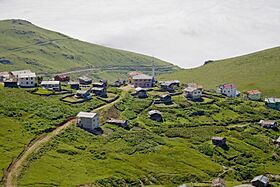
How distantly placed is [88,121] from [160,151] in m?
21.6

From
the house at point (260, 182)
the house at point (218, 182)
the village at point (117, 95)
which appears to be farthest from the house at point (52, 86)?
the house at point (260, 182)

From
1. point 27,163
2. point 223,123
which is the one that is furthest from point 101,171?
point 223,123

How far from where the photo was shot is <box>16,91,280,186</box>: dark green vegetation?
302 ft

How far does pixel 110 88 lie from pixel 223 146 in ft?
186

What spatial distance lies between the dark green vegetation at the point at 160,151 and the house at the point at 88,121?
2.60 m

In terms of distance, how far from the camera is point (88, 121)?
116 metres

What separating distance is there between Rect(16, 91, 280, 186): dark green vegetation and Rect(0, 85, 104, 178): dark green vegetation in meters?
5.83

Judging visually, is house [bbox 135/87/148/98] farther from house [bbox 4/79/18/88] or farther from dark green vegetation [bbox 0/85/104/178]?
house [bbox 4/79/18/88]

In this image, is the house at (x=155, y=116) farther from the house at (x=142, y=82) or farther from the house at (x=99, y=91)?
the house at (x=142, y=82)

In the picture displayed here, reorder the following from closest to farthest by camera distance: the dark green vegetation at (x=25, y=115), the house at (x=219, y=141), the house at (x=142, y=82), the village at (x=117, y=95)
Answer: the dark green vegetation at (x=25, y=115)
the house at (x=219, y=141)
the village at (x=117, y=95)
the house at (x=142, y=82)

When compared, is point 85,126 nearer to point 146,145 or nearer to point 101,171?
point 146,145

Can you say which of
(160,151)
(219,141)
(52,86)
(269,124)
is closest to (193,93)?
(269,124)

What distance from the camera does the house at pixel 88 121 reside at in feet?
380

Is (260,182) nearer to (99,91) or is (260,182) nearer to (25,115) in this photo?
(25,115)
